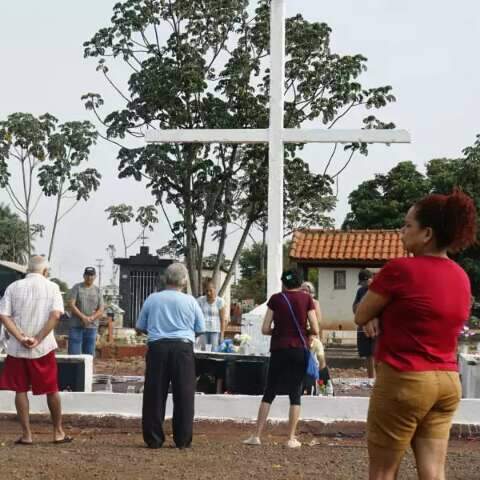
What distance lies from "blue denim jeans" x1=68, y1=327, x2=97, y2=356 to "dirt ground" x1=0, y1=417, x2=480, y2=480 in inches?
113

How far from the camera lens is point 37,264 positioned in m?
8.61

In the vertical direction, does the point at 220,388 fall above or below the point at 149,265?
below

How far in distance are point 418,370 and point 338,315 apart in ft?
102

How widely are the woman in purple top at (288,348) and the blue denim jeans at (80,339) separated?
4424 mm

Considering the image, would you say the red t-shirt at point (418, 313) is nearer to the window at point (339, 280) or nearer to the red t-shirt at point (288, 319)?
the red t-shirt at point (288, 319)

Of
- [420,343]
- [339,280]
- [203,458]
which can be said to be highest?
[339,280]

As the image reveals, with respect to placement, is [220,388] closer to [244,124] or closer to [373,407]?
[373,407]

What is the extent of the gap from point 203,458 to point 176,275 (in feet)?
5.14

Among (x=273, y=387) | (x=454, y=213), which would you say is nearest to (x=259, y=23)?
(x=273, y=387)

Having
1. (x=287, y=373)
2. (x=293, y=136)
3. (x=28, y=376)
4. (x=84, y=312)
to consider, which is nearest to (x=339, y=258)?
(x=293, y=136)

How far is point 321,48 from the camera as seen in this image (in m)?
25.2

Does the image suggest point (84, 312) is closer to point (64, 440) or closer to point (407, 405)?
point (64, 440)

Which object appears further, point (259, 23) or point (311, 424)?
point (259, 23)

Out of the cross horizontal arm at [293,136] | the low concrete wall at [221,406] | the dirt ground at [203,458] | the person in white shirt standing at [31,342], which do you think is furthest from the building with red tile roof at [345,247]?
the person in white shirt standing at [31,342]
